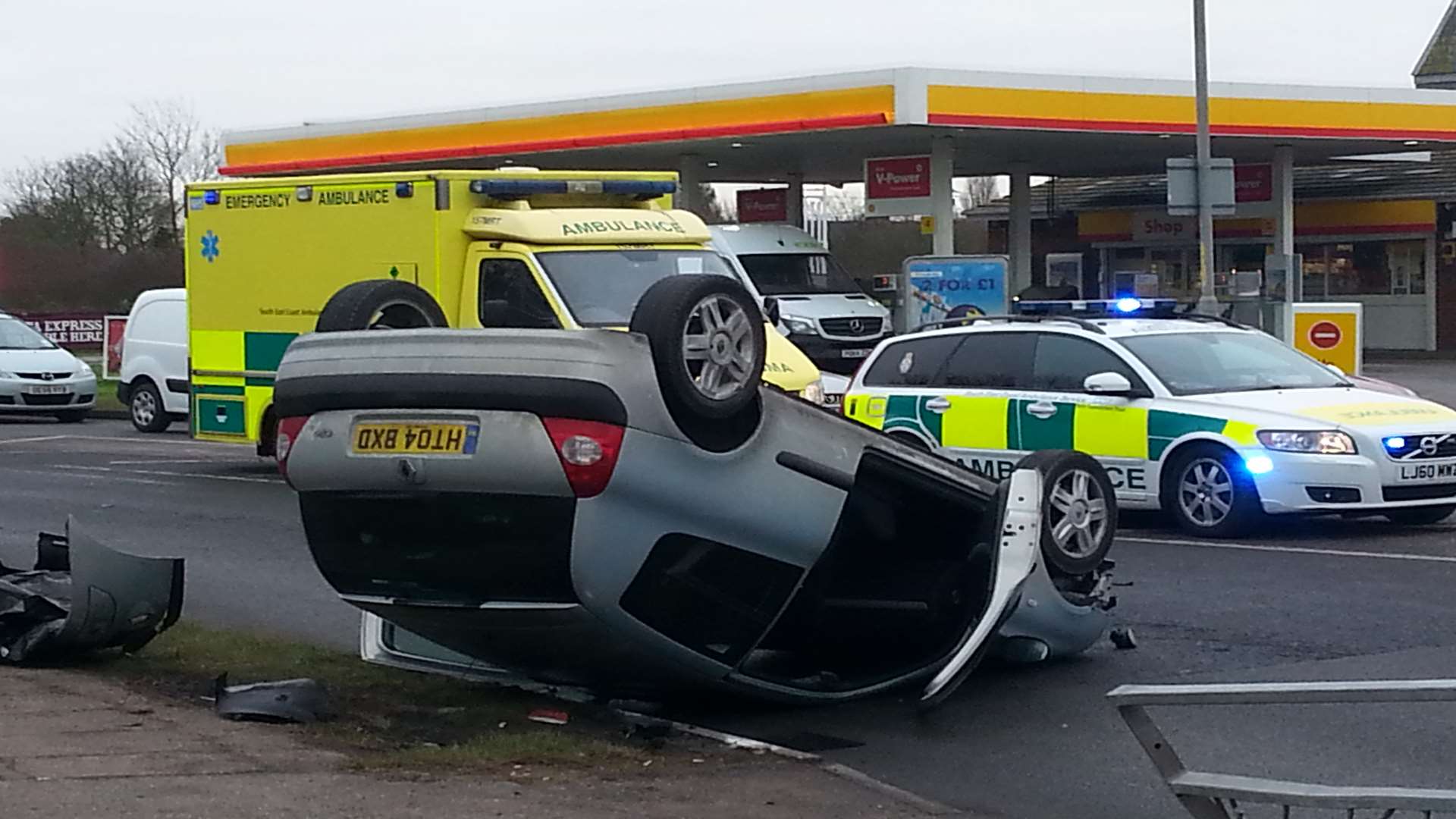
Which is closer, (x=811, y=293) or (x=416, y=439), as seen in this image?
(x=416, y=439)

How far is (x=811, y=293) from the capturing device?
93.1 ft

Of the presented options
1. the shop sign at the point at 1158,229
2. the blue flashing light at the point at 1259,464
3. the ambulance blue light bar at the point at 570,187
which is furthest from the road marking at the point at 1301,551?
the shop sign at the point at 1158,229

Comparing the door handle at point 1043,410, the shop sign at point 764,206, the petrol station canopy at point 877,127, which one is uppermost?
the petrol station canopy at point 877,127

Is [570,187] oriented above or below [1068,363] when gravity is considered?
above

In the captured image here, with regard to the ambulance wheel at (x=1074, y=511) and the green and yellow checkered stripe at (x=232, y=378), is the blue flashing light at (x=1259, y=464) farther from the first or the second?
the green and yellow checkered stripe at (x=232, y=378)

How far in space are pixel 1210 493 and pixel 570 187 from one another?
5999 mm

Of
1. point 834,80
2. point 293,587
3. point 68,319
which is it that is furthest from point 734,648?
point 68,319

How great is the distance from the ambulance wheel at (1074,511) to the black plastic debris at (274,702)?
2.95 metres

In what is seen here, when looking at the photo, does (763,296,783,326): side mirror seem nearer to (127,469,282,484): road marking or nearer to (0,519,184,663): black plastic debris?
(127,469,282,484): road marking

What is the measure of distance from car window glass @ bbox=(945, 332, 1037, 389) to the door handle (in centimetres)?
23

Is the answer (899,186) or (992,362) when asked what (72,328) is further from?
(992,362)

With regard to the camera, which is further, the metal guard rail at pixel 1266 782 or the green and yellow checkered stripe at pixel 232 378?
the green and yellow checkered stripe at pixel 232 378

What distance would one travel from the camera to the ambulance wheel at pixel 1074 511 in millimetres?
8109

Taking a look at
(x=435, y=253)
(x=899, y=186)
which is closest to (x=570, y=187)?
(x=435, y=253)
